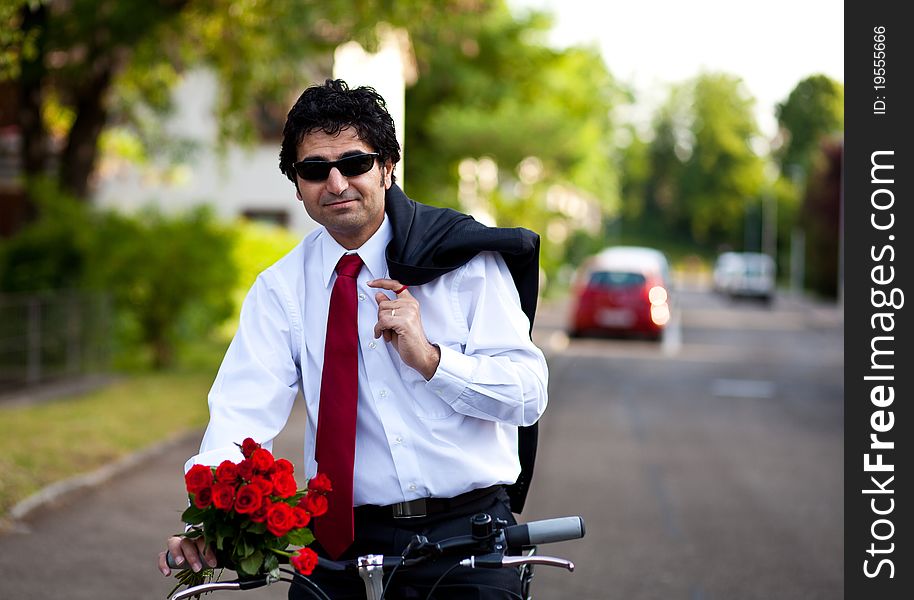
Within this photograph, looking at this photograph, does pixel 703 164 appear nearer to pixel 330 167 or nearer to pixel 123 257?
pixel 123 257

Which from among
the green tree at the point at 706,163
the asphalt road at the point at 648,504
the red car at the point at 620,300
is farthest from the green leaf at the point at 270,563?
the green tree at the point at 706,163

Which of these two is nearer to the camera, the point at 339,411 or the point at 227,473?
the point at 227,473

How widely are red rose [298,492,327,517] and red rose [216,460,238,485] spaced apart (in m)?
0.16

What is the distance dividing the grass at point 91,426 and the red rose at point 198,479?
579 cm

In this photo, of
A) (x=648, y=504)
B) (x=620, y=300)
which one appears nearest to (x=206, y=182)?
(x=620, y=300)

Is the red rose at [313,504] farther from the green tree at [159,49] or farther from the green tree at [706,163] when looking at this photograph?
the green tree at [706,163]

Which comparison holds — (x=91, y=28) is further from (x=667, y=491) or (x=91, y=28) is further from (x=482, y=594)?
(x=482, y=594)

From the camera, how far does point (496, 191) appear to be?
34.8 m

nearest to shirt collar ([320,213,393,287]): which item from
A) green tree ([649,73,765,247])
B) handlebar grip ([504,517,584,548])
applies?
handlebar grip ([504,517,584,548])

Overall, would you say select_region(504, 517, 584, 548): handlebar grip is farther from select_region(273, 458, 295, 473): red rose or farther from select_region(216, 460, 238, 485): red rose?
select_region(216, 460, 238, 485): red rose

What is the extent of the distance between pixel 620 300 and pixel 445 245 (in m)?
Result: 23.1

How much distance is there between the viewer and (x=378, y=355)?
3.00 m

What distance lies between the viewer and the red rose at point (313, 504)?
8.90 ft
